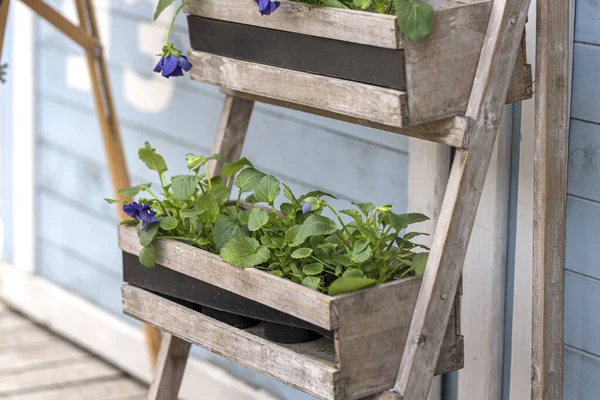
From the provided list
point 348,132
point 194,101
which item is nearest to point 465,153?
point 348,132

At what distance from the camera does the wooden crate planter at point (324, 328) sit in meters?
1.54

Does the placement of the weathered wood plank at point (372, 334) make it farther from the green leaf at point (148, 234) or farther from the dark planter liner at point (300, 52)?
the green leaf at point (148, 234)

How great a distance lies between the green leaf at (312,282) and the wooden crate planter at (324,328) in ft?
0.09

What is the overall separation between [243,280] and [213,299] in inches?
4.7

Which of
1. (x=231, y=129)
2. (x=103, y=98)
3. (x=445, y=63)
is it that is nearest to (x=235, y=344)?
(x=231, y=129)

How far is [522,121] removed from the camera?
1.85 m

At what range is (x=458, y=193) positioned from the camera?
1.54 m

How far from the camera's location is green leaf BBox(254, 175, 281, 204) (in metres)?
1.72

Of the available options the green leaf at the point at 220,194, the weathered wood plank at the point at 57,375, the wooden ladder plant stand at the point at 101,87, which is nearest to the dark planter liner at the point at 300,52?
the green leaf at the point at 220,194

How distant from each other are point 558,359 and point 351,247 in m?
0.41

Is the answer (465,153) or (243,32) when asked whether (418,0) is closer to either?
(465,153)

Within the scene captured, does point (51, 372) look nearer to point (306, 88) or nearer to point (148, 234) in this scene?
point (148, 234)

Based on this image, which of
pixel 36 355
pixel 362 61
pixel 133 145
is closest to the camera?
pixel 362 61

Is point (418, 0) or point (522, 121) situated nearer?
point (418, 0)
